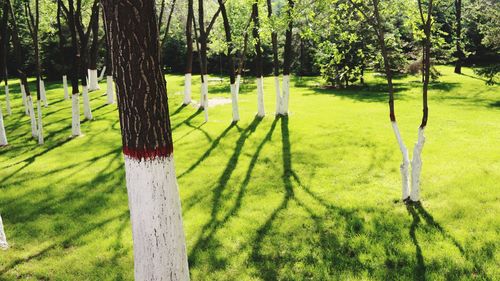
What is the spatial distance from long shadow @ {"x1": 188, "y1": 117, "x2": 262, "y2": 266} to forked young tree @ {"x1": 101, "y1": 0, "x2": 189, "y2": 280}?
345cm

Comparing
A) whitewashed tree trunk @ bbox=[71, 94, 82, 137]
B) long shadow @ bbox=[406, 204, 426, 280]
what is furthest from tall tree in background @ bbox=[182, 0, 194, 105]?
long shadow @ bbox=[406, 204, 426, 280]

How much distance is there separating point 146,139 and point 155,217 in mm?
965

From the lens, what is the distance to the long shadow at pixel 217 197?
8.89m

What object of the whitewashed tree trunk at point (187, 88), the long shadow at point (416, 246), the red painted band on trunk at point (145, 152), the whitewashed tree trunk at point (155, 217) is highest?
the whitewashed tree trunk at point (187, 88)

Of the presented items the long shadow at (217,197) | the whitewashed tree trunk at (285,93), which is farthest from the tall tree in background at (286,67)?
the long shadow at (217,197)

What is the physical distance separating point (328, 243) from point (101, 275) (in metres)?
4.78

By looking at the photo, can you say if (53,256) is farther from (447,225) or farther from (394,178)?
(394,178)

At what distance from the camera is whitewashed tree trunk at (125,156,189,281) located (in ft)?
15.5

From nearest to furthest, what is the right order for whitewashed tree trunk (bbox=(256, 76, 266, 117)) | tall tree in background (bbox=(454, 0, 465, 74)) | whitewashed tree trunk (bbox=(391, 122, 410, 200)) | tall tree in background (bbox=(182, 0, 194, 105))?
whitewashed tree trunk (bbox=(391, 122, 410, 200)) < whitewashed tree trunk (bbox=(256, 76, 266, 117)) < tall tree in background (bbox=(182, 0, 194, 105)) < tall tree in background (bbox=(454, 0, 465, 74))

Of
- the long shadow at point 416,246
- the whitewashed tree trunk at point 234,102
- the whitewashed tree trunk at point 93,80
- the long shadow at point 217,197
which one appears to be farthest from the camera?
the whitewashed tree trunk at point 93,80

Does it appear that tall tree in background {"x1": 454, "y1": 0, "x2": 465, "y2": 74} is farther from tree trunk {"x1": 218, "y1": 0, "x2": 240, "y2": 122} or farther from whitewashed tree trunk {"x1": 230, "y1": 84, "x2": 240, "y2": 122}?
whitewashed tree trunk {"x1": 230, "y1": 84, "x2": 240, "y2": 122}

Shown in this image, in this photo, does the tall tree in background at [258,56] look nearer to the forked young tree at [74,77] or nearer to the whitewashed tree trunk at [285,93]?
the whitewashed tree trunk at [285,93]

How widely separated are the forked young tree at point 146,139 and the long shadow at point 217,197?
3.45 meters

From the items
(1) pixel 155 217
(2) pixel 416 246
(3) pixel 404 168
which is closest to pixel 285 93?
(3) pixel 404 168
